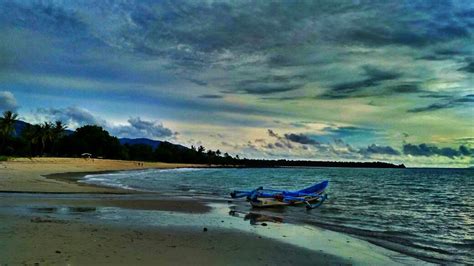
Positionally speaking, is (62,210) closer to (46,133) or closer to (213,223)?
(213,223)

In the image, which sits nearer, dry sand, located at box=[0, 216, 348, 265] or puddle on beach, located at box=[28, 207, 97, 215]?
dry sand, located at box=[0, 216, 348, 265]

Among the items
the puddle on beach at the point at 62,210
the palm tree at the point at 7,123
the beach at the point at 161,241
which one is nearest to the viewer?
the beach at the point at 161,241

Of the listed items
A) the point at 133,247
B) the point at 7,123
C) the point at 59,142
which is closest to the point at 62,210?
the point at 133,247

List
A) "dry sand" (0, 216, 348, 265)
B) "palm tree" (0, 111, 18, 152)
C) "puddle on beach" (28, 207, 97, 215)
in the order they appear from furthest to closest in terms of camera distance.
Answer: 1. "palm tree" (0, 111, 18, 152)
2. "puddle on beach" (28, 207, 97, 215)
3. "dry sand" (0, 216, 348, 265)

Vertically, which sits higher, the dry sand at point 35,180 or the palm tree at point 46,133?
the palm tree at point 46,133

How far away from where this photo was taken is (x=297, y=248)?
12.0 metres

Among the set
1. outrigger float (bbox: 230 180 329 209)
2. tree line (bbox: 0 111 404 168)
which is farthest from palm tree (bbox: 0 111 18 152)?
outrigger float (bbox: 230 180 329 209)

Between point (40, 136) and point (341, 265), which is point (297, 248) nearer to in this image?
point (341, 265)

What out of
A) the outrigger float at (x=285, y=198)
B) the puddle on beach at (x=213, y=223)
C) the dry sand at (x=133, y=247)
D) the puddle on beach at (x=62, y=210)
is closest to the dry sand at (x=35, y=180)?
the puddle on beach at (x=62, y=210)

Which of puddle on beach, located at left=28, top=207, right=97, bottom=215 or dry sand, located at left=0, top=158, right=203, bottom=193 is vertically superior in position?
dry sand, located at left=0, top=158, right=203, bottom=193

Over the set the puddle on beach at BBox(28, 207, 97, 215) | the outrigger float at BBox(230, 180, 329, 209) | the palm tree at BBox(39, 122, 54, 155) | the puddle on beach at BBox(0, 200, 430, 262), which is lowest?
the puddle on beach at BBox(0, 200, 430, 262)

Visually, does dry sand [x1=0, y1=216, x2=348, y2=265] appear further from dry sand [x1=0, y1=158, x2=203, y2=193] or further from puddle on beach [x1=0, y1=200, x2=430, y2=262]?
dry sand [x1=0, y1=158, x2=203, y2=193]

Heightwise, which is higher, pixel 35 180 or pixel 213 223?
pixel 35 180

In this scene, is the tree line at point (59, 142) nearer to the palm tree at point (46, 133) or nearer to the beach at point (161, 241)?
the palm tree at point (46, 133)
